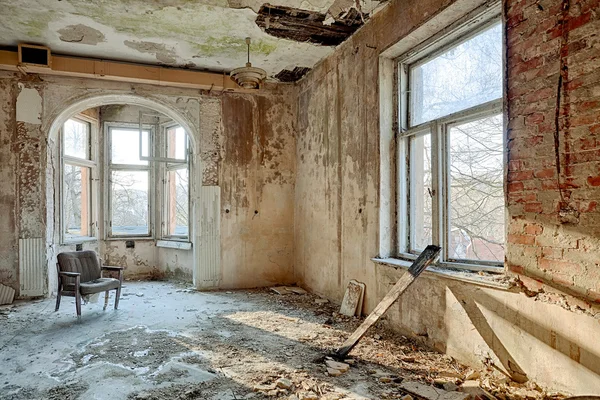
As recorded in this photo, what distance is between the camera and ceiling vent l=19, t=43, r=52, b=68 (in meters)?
4.71

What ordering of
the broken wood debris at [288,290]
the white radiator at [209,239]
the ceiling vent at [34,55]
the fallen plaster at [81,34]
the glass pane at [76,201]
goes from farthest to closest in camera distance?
the glass pane at [76,201] → the white radiator at [209,239] → the broken wood debris at [288,290] → the ceiling vent at [34,55] → the fallen plaster at [81,34]

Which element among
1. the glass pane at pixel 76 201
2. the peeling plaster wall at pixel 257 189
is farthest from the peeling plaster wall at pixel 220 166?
the glass pane at pixel 76 201

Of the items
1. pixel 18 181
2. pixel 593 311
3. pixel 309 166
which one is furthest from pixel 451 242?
pixel 18 181

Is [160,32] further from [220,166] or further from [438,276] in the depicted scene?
[438,276]

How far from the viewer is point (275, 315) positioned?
436 centimetres

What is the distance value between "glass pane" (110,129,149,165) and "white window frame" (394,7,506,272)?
196 inches

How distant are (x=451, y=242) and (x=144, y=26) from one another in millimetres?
3910

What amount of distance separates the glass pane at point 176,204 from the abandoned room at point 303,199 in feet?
0.10

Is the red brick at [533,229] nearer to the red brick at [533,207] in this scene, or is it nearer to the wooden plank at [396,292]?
the red brick at [533,207]

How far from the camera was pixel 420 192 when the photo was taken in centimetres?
368

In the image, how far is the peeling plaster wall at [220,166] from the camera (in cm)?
503

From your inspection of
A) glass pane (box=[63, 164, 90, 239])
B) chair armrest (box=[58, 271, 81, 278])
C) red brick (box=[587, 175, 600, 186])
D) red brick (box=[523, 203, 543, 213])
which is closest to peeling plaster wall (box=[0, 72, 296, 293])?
glass pane (box=[63, 164, 90, 239])

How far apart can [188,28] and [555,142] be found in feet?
12.5

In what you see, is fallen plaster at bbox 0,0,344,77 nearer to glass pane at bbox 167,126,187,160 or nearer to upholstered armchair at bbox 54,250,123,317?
glass pane at bbox 167,126,187,160
